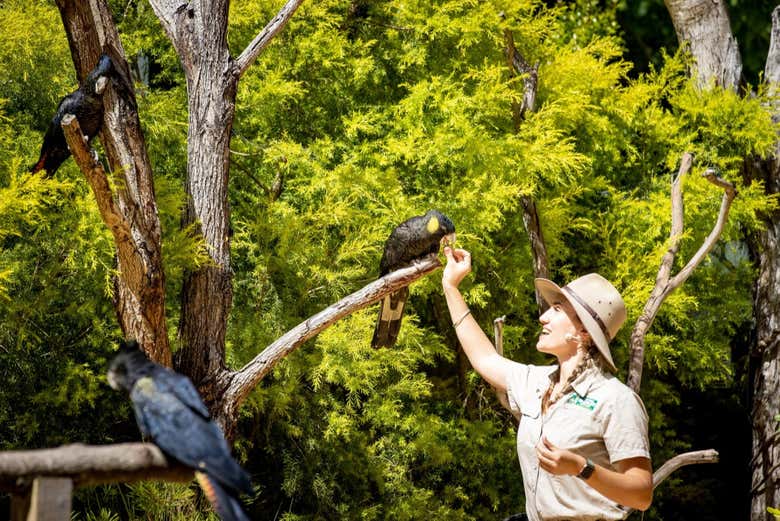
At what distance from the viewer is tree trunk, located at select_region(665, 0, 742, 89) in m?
5.89

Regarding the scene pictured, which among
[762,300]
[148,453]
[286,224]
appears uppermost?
[148,453]

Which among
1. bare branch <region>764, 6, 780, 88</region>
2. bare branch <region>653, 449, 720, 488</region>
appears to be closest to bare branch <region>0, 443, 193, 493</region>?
bare branch <region>653, 449, 720, 488</region>

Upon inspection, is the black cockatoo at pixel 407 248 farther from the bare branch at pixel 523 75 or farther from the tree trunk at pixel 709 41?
the tree trunk at pixel 709 41

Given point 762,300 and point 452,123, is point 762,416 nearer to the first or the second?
point 762,300

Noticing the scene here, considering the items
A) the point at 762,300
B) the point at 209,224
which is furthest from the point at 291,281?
the point at 762,300

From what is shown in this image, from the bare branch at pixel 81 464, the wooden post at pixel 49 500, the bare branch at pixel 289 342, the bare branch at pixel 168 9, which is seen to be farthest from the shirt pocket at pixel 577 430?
the bare branch at pixel 168 9

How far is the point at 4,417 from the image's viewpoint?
4.12 meters

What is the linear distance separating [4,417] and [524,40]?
3597 mm

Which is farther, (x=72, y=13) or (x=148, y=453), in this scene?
(x=72, y=13)

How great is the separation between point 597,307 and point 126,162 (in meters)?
1.94

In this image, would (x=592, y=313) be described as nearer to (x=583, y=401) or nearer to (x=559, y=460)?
(x=583, y=401)

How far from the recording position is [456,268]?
7.95 ft

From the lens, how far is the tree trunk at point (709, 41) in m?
5.89

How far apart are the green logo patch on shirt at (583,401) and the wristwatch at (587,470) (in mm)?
171
